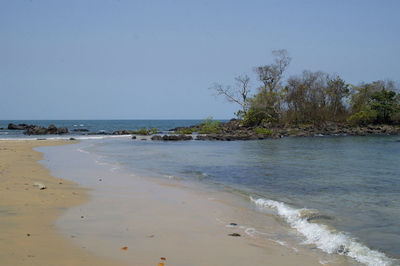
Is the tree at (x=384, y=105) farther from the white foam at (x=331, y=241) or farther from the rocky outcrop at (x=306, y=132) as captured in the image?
the white foam at (x=331, y=241)

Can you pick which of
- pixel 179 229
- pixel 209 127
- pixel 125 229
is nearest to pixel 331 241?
pixel 179 229

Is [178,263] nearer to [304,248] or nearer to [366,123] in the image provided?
[304,248]

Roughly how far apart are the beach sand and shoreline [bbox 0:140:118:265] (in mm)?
12

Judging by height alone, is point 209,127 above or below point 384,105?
below

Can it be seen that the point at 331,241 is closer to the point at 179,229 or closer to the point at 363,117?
the point at 179,229

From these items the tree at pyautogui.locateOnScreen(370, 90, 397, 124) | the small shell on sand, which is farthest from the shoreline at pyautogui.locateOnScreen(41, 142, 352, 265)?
the tree at pyautogui.locateOnScreen(370, 90, 397, 124)

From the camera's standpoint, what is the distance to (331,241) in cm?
569

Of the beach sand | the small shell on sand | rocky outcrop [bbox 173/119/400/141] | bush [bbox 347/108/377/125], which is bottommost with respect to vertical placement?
the beach sand

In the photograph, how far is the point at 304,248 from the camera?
545 centimetres

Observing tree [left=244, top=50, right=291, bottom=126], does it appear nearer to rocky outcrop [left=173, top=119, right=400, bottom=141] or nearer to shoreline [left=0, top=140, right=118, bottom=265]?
rocky outcrop [left=173, top=119, right=400, bottom=141]

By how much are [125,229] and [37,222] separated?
1552 mm

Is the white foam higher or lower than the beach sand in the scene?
lower

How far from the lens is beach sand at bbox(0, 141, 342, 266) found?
4.77 m

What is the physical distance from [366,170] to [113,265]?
42.1ft
